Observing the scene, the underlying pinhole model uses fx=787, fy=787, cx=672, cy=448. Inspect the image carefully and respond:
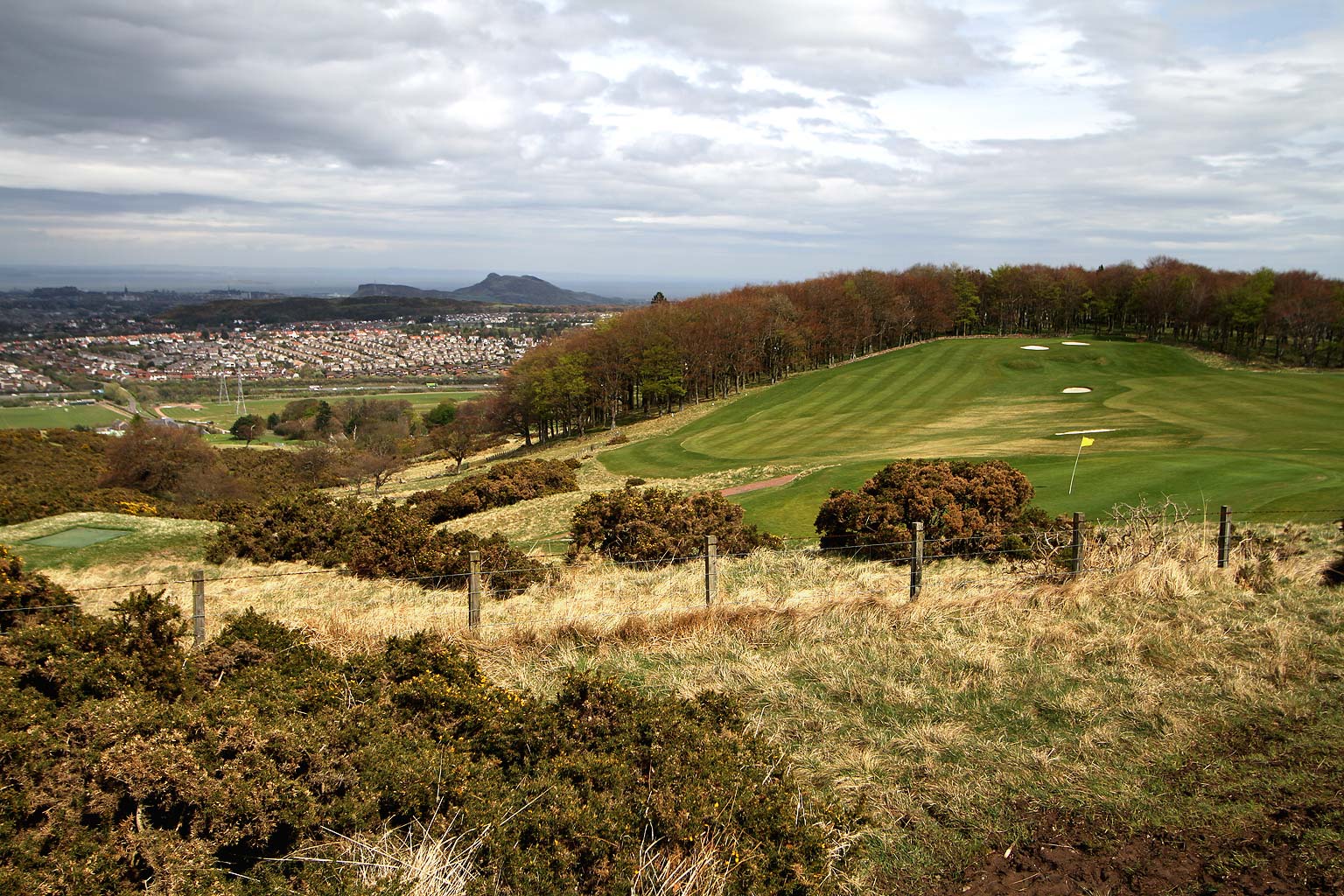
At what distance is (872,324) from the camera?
76.6 m

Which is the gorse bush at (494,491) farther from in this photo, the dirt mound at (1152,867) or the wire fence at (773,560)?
the dirt mound at (1152,867)

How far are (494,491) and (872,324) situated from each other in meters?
55.1

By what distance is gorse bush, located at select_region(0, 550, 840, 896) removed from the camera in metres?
3.68

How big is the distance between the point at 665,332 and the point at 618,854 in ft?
193

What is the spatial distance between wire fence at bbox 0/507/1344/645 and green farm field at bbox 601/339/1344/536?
13.7 ft

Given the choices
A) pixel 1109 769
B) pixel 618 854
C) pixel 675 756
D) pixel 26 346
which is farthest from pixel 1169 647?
pixel 26 346

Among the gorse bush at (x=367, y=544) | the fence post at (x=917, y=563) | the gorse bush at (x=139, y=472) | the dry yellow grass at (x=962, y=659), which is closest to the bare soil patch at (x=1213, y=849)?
the dry yellow grass at (x=962, y=659)

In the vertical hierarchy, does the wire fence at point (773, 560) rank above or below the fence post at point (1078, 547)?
below

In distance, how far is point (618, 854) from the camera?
3893 mm

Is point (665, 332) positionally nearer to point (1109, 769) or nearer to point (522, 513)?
point (522, 513)

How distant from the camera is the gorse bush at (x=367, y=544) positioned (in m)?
14.1

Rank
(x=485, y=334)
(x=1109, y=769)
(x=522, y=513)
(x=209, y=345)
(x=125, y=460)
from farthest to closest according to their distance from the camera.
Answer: (x=485, y=334), (x=209, y=345), (x=125, y=460), (x=522, y=513), (x=1109, y=769)

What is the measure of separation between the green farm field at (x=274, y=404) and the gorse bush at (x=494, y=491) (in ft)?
240

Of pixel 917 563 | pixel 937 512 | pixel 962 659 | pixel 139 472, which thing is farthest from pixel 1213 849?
pixel 139 472
